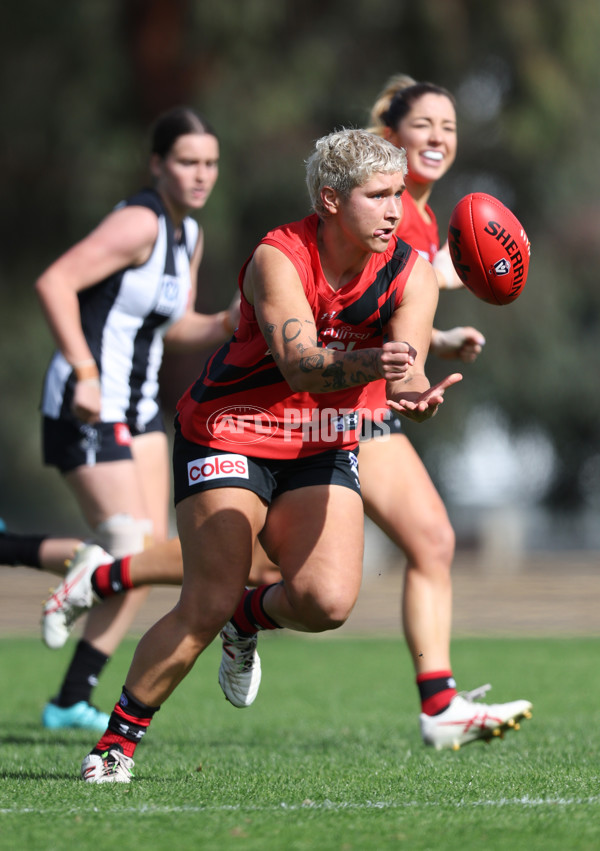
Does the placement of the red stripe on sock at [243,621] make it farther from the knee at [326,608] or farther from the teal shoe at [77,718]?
the teal shoe at [77,718]

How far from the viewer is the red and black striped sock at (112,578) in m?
4.96

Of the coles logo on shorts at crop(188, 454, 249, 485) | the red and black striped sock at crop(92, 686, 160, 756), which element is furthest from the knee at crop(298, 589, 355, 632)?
the red and black striped sock at crop(92, 686, 160, 756)

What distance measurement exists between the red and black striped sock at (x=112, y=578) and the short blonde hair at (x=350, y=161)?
1855 millimetres

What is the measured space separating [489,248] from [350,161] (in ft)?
2.15

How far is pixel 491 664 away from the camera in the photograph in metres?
8.00

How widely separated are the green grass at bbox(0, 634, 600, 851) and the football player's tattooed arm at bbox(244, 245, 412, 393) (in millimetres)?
1158

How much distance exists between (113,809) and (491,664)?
5.02 m

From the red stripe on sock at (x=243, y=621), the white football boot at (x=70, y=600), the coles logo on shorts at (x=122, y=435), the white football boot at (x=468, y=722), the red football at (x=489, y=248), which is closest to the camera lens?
the red football at (x=489, y=248)

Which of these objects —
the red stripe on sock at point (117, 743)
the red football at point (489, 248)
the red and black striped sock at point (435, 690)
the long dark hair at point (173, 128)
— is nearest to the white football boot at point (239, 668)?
the red stripe on sock at point (117, 743)

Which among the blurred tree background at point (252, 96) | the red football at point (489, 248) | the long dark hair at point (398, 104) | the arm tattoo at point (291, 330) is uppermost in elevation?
the blurred tree background at point (252, 96)

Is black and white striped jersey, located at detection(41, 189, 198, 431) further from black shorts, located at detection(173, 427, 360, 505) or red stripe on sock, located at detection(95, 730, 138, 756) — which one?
red stripe on sock, located at detection(95, 730, 138, 756)

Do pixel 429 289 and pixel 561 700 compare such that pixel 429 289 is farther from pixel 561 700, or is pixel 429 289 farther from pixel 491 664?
pixel 491 664

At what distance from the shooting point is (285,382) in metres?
3.86

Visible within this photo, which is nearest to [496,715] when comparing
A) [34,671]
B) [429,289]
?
[429,289]
